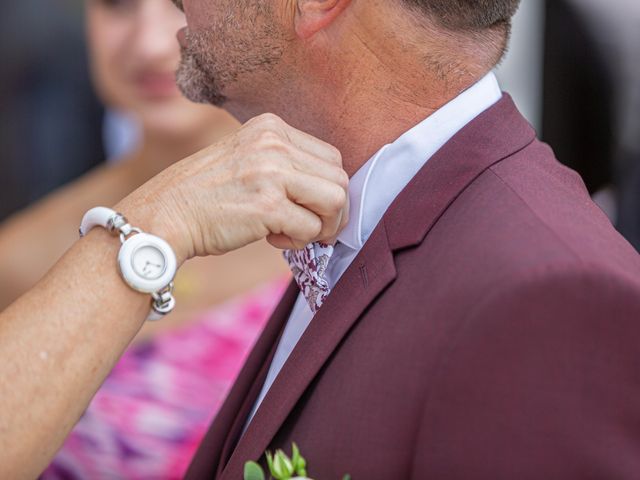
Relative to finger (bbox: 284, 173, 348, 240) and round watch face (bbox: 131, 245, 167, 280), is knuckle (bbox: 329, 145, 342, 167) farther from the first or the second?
round watch face (bbox: 131, 245, 167, 280)

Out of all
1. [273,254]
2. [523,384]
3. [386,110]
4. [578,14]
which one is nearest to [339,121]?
[386,110]

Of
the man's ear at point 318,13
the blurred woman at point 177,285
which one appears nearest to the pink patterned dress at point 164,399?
the blurred woman at point 177,285

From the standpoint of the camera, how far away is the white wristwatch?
142 cm

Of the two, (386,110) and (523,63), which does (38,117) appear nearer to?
(523,63)

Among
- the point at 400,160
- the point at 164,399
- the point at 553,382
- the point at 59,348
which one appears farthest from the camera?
the point at 164,399

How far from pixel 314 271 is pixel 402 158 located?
211mm

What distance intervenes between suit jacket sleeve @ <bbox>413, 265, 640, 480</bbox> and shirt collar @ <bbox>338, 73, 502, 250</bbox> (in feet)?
1.22

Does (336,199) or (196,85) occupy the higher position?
(196,85)

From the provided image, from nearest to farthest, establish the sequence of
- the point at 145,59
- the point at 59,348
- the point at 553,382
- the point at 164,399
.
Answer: the point at 553,382 < the point at 59,348 < the point at 164,399 < the point at 145,59

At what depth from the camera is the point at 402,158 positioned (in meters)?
1.52

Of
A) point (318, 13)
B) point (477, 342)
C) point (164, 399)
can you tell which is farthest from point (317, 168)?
point (164, 399)

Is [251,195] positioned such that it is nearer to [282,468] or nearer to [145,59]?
[282,468]

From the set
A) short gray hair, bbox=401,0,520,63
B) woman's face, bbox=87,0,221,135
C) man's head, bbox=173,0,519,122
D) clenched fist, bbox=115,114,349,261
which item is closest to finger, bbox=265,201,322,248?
clenched fist, bbox=115,114,349,261

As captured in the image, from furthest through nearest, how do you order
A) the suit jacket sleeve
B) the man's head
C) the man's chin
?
the man's chin
the man's head
the suit jacket sleeve
